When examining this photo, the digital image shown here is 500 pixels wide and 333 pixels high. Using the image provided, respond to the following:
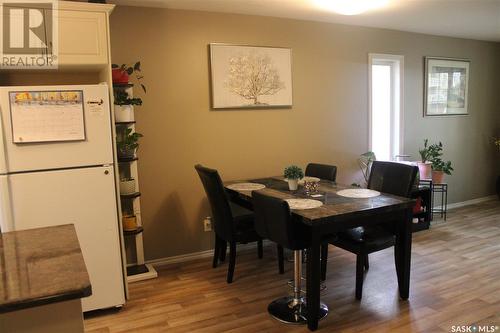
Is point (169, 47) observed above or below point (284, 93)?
above

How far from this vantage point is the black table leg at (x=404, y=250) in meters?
2.73

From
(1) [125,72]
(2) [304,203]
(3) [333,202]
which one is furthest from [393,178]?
(1) [125,72]

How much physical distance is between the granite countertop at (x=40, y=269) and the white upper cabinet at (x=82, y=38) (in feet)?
4.36

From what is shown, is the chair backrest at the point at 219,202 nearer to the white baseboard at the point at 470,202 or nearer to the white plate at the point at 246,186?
the white plate at the point at 246,186

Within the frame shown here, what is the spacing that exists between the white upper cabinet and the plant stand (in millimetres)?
519

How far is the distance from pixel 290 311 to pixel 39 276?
1826mm

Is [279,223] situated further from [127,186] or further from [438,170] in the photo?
[438,170]

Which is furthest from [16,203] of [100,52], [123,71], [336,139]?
[336,139]

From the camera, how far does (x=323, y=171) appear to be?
375cm

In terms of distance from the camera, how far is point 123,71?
10.4 ft

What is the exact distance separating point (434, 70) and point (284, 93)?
2416 millimetres

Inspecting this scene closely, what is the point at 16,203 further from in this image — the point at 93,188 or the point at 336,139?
the point at 336,139

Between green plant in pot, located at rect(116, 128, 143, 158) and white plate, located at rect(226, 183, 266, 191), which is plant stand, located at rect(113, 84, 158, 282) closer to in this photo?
green plant in pot, located at rect(116, 128, 143, 158)

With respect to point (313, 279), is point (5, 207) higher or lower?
higher
